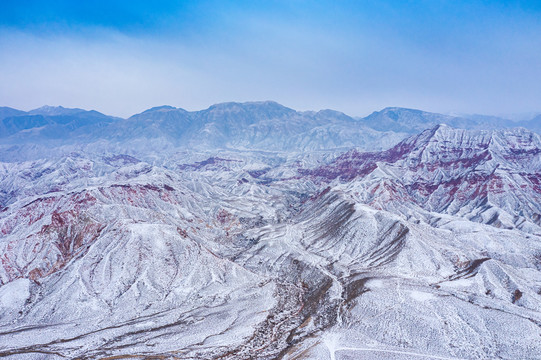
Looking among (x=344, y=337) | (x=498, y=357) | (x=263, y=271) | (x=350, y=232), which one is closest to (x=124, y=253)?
(x=263, y=271)

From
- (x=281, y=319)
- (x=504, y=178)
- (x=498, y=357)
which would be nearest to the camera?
(x=498, y=357)

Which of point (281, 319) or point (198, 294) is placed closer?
point (281, 319)

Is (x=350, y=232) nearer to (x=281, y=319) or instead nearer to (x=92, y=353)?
(x=281, y=319)

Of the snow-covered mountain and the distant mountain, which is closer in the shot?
the snow-covered mountain

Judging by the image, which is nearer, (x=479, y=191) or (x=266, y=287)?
(x=266, y=287)

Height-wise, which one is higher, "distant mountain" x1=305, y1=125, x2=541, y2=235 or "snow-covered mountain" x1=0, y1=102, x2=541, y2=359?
"distant mountain" x1=305, y1=125, x2=541, y2=235

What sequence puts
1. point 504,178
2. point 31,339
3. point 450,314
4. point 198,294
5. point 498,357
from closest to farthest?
point 498,357 → point 31,339 → point 450,314 → point 198,294 → point 504,178

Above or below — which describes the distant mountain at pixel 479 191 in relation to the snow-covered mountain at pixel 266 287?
above

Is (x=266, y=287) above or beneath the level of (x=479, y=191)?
beneath

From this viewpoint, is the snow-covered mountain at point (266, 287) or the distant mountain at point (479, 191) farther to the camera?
the distant mountain at point (479, 191)

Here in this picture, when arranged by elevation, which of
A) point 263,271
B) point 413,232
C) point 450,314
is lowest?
point 263,271

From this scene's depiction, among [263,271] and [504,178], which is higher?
[504,178]
